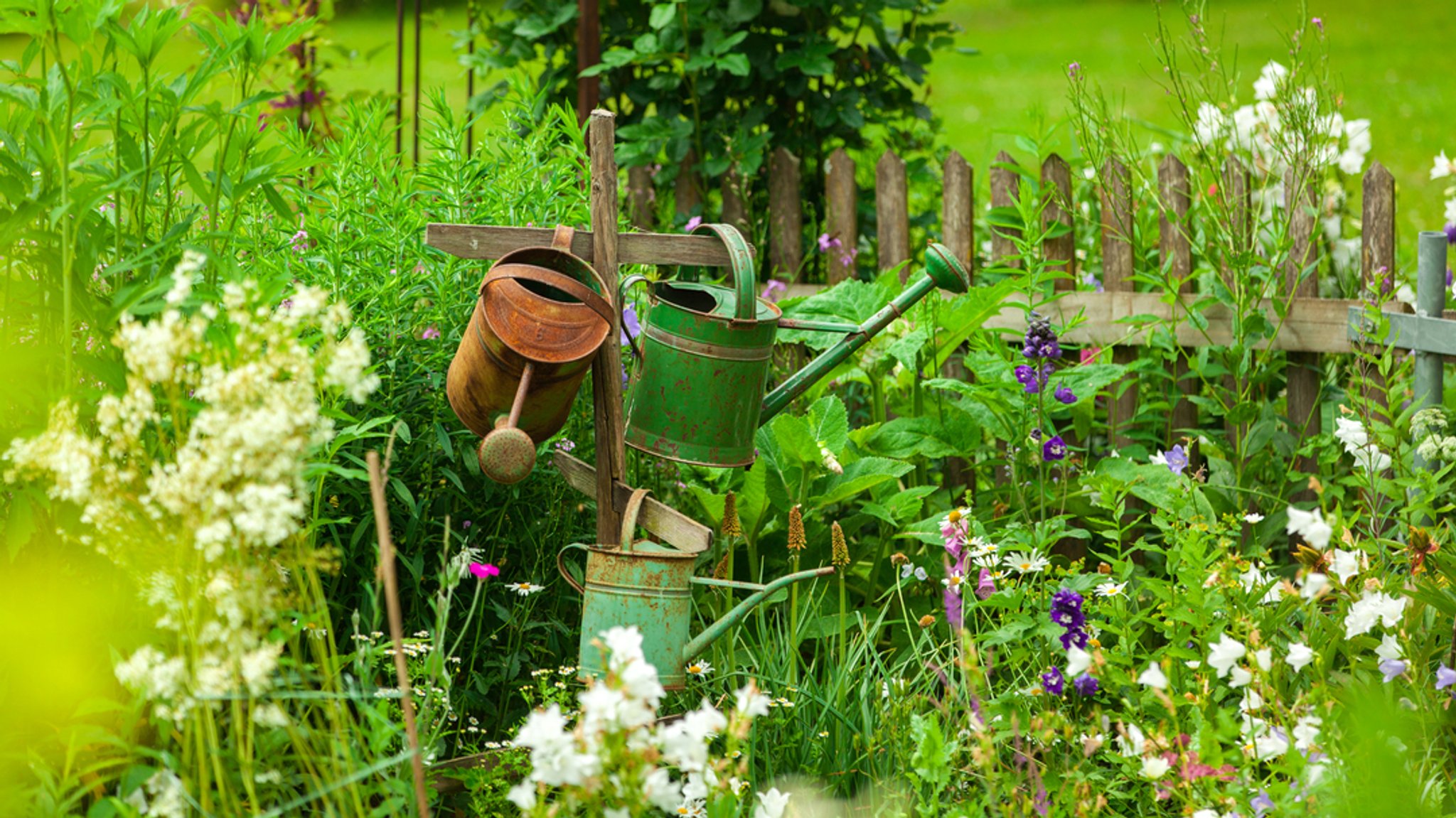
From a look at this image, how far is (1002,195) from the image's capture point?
11.5ft

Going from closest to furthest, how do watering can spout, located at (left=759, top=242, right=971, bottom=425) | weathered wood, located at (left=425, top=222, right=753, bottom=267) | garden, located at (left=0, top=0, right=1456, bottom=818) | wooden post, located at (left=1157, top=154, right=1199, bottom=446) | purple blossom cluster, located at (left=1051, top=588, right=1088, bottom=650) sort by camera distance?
garden, located at (left=0, top=0, right=1456, bottom=818)
purple blossom cluster, located at (left=1051, top=588, right=1088, bottom=650)
weathered wood, located at (left=425, top=222, right=753, bottom=267)
watering can spout, located at (left=759, top=242, right=971, bottom=425)
wooden post, located at (left=1157, top=154, right=1199, bottom=446)

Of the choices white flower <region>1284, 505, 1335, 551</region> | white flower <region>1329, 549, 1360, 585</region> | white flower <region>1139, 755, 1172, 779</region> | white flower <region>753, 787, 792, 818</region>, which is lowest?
white flower <region>753, 787, 792, 818</region>

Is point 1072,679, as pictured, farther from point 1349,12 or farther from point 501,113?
point 1349,12

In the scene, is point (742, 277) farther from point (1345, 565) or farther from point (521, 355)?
point (1345, 565)

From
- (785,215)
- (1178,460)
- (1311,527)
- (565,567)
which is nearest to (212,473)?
(565,567)

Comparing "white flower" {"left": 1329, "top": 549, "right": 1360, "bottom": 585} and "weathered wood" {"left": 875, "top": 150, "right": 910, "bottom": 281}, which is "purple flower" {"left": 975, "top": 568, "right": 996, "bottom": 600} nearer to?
"white flower" {"left": 1329, "top": 549, "right": 1360, "bottom": 585}

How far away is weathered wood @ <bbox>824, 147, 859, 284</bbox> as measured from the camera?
12.3 feet

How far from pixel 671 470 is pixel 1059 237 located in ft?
4.64

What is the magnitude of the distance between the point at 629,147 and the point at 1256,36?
1355 centimetres

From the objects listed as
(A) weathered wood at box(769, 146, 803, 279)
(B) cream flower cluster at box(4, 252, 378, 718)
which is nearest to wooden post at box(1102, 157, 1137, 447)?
(A) weathered wood at box(769, 146, 803, 279)

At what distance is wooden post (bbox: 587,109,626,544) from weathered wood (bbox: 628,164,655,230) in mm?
1835

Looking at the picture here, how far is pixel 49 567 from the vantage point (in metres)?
1.75

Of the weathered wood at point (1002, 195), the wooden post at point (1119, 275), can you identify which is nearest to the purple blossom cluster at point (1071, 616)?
the wooden post at point (1119, 275)

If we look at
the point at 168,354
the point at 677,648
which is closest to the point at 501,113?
the point at 677,648
